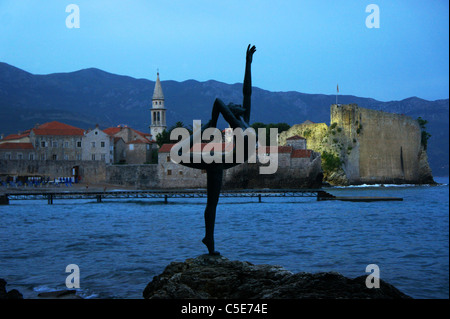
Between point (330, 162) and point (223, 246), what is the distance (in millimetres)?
51432

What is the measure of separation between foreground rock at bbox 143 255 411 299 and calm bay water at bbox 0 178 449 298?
11.3 feet

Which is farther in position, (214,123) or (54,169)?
(54,169)

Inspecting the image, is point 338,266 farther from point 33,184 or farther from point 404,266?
point 33,184

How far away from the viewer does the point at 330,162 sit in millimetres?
67625

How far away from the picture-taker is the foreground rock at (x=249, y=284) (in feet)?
19.8

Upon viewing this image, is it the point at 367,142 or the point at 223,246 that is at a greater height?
the point at 367,142

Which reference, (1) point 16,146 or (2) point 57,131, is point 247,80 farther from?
(1) point 16,146

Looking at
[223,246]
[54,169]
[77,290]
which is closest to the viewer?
[77,290]

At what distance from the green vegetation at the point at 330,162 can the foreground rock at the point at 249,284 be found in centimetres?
6153

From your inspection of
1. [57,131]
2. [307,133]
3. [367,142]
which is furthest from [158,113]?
[367,142]

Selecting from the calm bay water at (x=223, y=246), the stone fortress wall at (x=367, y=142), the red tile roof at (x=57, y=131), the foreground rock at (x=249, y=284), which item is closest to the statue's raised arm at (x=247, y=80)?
the foreground rock at (x=249, y=284)

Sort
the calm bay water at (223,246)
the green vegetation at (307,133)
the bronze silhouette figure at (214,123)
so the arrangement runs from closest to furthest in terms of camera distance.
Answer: the bronze silhouette figure at (214,123) < the calm bay water at (223,246) < the green vegetation at (307,133)

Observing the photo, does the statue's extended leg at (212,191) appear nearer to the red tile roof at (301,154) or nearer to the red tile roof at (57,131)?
the red tile roof at (301,154)

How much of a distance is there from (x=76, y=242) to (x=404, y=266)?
40.0 ft
